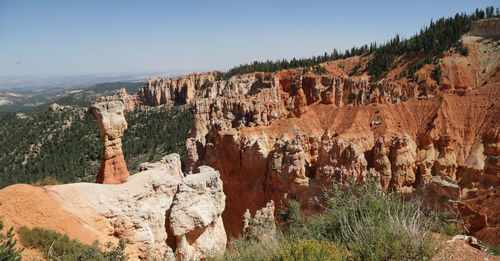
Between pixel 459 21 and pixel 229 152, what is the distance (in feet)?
225

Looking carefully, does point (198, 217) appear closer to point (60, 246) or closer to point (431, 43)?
point (60, 246)

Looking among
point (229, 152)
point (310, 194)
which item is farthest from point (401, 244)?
point (229, 152)

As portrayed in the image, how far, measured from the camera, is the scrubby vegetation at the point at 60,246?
8.13 m

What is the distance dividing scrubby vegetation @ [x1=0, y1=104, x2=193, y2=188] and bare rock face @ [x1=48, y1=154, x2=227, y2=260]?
4300 centimetres

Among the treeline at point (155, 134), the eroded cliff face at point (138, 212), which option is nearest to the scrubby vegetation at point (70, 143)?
the treeline at point (155, 134)

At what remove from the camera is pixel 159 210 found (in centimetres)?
1190

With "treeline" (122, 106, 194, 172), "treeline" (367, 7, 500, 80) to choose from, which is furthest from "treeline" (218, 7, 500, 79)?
"treeline" (122, 106, 194, 172)

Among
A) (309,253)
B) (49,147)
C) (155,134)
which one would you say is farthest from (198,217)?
(49,147)

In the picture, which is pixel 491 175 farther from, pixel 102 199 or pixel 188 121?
Answer: pixel 188 121

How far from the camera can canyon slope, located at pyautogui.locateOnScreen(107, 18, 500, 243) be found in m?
26.1

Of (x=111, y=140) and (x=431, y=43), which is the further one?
(x=431, y=43)

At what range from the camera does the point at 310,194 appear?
25.9 metres

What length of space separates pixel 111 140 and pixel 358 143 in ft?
73.2

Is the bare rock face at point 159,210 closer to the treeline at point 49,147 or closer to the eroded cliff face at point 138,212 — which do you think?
the eroded cliff face at point 138,212
